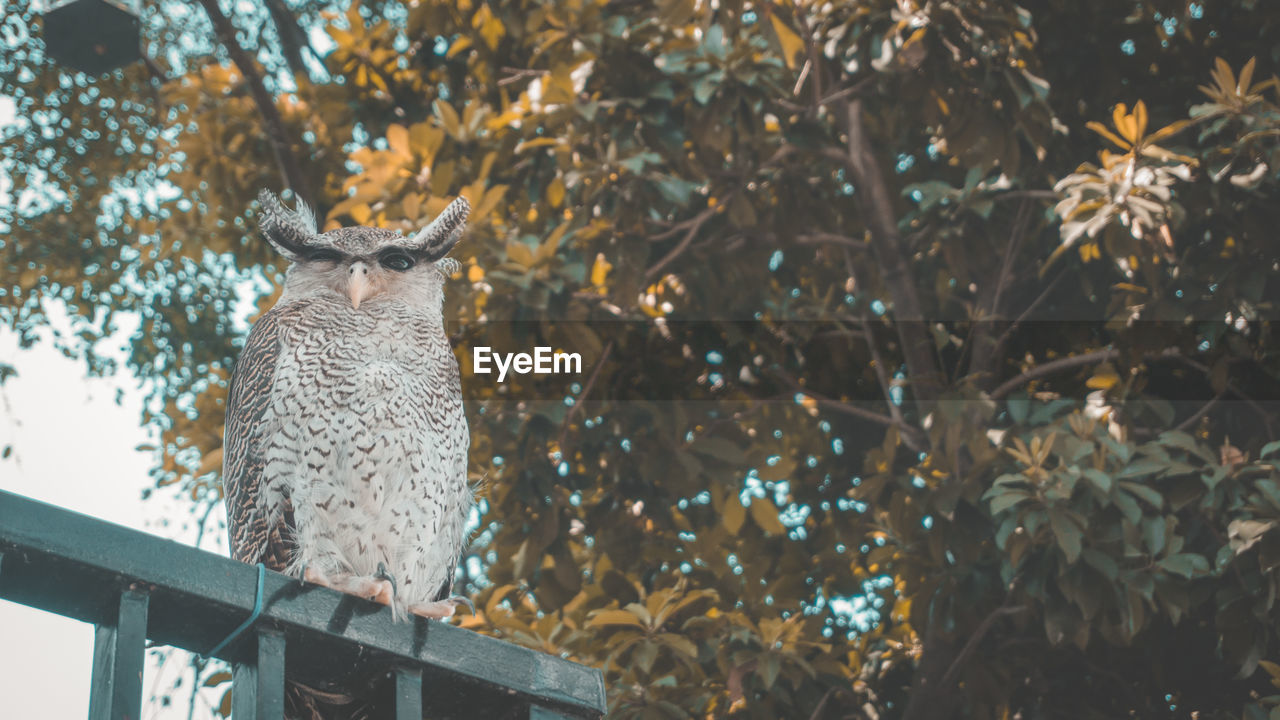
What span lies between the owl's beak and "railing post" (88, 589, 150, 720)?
1469 millimetres

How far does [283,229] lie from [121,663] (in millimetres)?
1816

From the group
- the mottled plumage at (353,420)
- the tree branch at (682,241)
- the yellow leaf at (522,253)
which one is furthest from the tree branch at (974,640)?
the mottled plumage at (353,420)

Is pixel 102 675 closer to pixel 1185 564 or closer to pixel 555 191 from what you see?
pixel 1185 564

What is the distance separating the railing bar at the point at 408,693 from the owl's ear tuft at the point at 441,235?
5.14 feet

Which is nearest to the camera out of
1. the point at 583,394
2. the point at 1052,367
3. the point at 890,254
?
the point at 583,394

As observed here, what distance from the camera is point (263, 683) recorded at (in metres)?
1.75

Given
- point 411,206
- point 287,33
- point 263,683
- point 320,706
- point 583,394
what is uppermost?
point 287,33

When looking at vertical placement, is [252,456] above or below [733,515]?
below

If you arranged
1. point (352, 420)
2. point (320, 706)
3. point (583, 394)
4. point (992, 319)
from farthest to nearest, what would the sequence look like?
point (992, 319), point (583, 394), point (352, 420), point (320, 706)

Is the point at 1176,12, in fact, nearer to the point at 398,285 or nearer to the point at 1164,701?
the point at 1164,701

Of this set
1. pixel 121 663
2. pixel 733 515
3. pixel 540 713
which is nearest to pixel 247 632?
pixel 121 663

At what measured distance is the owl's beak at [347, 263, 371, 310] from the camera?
10.2 ft

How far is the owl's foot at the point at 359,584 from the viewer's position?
241 cm

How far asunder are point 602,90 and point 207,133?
2.75 meters
